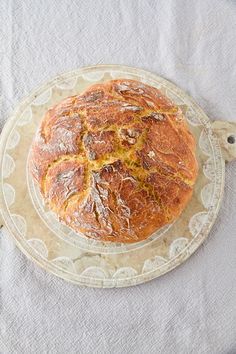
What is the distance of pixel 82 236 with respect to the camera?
191 cm

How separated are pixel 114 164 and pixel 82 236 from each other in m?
0.36

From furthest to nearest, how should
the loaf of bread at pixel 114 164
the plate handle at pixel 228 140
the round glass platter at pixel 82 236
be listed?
the plate handle at pixel 228 140 < the round glass platter at pixel 82 236 < the loaf of bread at pixel 114 164

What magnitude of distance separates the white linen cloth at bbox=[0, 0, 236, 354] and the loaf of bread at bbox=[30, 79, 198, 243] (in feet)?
0.94

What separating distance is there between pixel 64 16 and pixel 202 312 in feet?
4.02

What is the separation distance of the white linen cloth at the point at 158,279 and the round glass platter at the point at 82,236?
2.3 inches

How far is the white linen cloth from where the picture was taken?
1.91 meters

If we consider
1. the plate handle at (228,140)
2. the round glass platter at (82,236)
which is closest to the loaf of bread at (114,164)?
A: the round glass platter at (82,236)

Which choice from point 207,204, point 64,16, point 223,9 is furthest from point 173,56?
point 207,204

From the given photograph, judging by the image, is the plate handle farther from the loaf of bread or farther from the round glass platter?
the loaf of bread

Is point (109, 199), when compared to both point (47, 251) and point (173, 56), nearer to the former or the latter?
point (47, 251)

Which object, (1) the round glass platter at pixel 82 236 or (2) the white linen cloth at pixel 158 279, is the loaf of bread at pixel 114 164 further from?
(2) the white linen cloth at pixel 158 279

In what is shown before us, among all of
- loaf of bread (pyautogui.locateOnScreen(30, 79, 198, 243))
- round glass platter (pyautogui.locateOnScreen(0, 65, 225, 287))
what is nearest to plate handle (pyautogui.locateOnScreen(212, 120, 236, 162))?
round glass platter (pyautogui.locateOnScreen(0, 65, 225, 287))

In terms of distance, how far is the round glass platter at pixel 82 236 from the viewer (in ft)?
6.26

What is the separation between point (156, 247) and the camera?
1.93 meters
